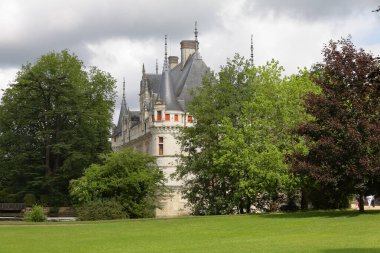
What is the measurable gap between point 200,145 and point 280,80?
7336 millimetres

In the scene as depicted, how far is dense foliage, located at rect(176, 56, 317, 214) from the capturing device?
3697cm

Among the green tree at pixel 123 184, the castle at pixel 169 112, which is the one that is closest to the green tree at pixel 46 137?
the castle at pixel 169 112

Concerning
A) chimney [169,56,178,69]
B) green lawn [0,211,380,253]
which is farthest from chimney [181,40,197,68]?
green lawn [0,211,380,253]

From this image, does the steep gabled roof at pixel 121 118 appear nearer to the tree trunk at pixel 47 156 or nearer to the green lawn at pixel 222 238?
the tree trunk at pixel 47 156

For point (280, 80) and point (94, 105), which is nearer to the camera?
point (280, 80)

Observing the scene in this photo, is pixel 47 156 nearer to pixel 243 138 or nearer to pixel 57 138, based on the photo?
pixel 57 138

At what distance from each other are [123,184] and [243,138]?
832cm

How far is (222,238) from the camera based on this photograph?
2077cm

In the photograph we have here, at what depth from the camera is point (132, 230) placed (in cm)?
2538

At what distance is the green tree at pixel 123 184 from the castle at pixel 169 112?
17.0m

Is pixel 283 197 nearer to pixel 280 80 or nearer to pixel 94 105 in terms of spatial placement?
pixel 280 80

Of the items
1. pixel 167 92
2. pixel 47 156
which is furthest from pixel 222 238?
pixel 167 92

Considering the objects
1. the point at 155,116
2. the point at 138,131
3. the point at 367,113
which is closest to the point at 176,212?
the point at 155,116

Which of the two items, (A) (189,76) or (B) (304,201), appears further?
(A) (189,76)
